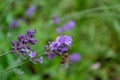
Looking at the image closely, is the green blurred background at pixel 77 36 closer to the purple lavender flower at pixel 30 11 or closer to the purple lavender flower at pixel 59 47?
the purple lavender flower at pixel 30 11

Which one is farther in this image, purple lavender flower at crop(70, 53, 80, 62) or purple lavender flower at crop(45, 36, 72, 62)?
purple lavender flower at crop(70, 53, 80, 62)

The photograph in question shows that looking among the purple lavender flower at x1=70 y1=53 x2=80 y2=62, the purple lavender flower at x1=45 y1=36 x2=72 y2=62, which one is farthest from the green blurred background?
the purple lavender flower at x1=45 y1=36 x2=72 y2=62

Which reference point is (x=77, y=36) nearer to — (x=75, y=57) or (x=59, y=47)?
(x=75, y=57)

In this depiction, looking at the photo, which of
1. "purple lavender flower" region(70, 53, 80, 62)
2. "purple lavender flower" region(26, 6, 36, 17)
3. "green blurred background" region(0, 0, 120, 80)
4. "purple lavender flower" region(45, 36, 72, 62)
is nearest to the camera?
"purple lavender flower" region(45, 36, 72, 62)

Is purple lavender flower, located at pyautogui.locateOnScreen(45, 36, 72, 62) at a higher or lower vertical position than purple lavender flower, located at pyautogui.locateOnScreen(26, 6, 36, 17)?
lower

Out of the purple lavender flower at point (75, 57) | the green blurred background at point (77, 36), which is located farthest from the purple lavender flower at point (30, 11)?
the purple lavender flower at point (75, 57)

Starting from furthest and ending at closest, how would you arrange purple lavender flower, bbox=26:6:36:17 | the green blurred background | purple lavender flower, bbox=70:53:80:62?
purple lavender flower, bbox=26:6:36:17, purple lavender flower, bbox=70:53:80:62, the green blurred background

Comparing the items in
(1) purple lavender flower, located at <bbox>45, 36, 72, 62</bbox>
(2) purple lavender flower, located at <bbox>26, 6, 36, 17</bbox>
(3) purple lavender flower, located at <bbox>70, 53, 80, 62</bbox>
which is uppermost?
(2) purple lavender flower, located at <bbox>26, 6, 36, 17</bbox>

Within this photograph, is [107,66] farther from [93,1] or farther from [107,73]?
[93,1]

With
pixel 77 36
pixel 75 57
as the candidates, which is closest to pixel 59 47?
pixel 75 57

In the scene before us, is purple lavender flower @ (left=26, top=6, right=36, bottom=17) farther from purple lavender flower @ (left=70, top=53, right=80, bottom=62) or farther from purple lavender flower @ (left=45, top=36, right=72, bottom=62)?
purple lavender flower @ (left=45, top=36, right=72, bottom=62)
